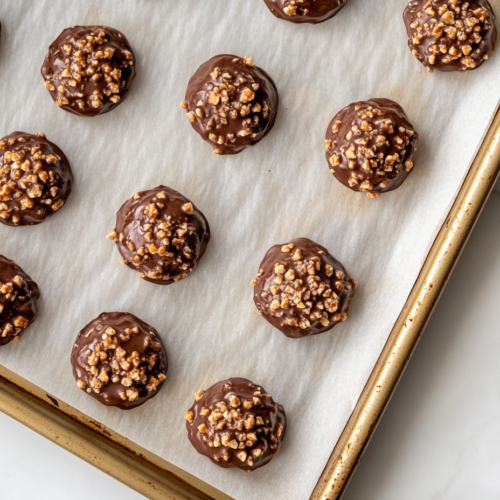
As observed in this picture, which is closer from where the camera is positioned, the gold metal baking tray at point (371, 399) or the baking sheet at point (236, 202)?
the gold metal baking tray at point (371, 399)

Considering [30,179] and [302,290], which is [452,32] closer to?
[302,290]

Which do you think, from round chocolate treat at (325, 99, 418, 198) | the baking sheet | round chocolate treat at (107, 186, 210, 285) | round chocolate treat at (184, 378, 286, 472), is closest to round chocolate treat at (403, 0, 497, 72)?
the baking sheet

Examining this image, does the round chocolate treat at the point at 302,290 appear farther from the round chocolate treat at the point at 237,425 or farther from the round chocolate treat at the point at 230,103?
the round chocolate treat at the point at 230,103

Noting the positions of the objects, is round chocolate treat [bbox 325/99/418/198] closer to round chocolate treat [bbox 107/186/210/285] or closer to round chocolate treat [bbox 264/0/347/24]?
round chocolate treat [bbox 264/0/347/24]

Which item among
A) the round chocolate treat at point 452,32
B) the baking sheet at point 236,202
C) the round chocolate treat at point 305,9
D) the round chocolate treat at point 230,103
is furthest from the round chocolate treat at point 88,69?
the round chocolate treat at point 452,32

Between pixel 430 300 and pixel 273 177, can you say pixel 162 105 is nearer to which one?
pixel 273 177

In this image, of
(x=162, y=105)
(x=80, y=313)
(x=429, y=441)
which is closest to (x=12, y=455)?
(x=80, y=313)

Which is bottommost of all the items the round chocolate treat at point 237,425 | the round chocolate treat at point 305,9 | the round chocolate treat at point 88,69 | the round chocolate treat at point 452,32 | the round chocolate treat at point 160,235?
the round chocolate treat at point 237,425
